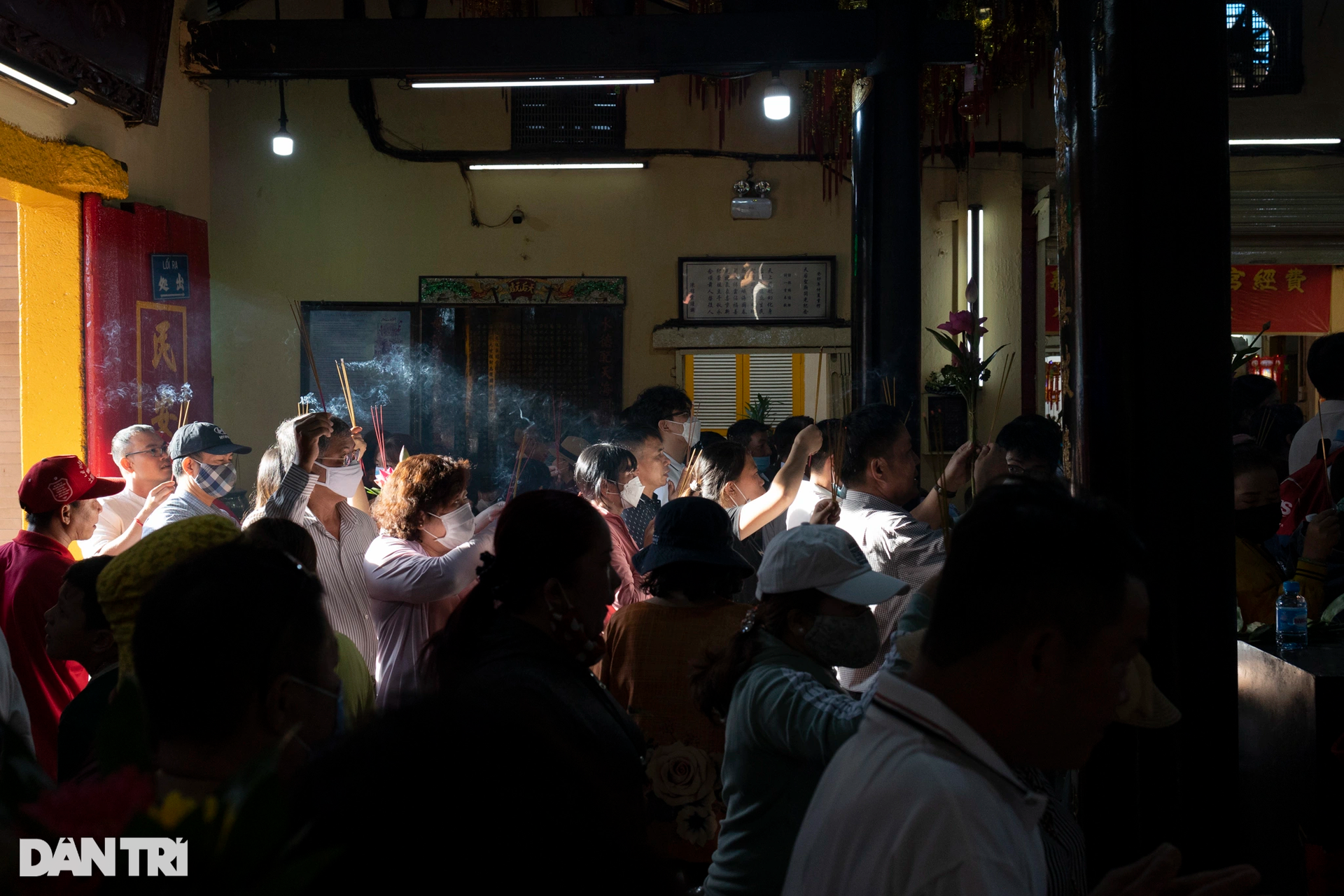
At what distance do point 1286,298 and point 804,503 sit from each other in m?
6.53

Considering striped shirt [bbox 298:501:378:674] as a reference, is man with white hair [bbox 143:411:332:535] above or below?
above

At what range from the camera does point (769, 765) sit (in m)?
1.65

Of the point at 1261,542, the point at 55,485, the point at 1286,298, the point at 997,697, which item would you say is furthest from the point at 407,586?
the point at 1286,298

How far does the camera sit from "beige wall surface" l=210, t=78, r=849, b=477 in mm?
7801

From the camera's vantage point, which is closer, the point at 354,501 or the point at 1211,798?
the point at 1211,798

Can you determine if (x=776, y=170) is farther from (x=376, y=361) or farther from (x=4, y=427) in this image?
(x=4, y=427)

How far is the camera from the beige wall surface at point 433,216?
780 centimetres

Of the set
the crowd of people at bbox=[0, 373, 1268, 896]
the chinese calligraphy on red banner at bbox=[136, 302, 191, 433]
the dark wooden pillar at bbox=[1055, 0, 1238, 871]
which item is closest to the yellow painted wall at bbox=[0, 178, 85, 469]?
the chinese calligraphy on red banner at bbox=[136, 302, 191, 433]

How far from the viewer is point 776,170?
7965 mm

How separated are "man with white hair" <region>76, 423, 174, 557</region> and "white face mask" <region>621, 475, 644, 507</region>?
181 cm

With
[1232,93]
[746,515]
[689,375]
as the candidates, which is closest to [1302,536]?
[746,515]

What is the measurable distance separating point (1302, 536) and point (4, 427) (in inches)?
230

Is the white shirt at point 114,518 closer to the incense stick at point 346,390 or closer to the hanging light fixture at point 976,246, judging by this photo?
the incense stick at point 346,390

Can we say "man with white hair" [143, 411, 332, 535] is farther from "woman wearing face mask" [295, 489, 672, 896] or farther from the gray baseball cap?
"woman wearing face mask" [295, 489, 672, 896]
